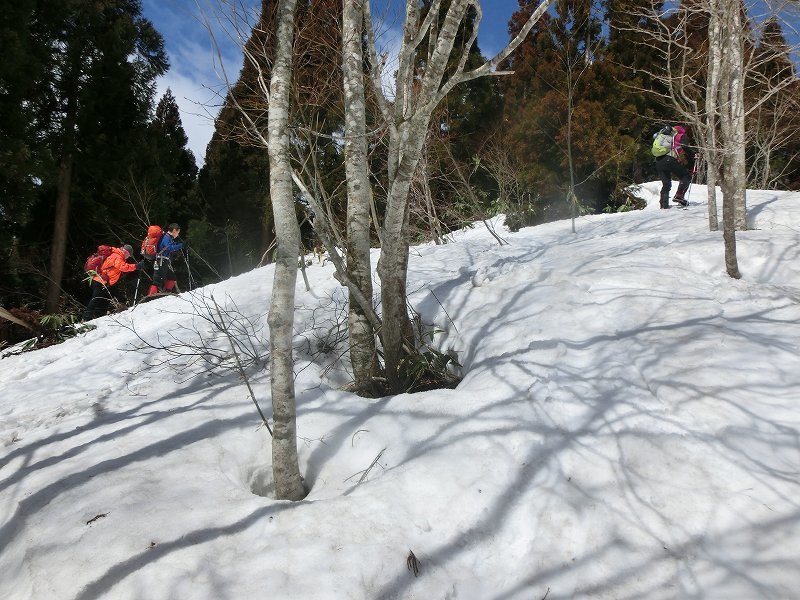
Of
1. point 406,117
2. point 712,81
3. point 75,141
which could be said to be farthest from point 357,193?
point 75,141

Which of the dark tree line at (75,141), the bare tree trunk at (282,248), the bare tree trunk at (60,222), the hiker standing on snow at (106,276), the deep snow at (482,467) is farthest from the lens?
the bare tree trunk at (60,222)

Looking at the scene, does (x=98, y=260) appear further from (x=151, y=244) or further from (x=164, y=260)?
(x=164, y=260)

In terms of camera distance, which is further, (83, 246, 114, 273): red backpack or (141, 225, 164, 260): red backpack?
(141, 225, 164, 260): red backpack

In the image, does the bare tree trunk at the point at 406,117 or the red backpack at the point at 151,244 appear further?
the red backpack at the point at 151,244

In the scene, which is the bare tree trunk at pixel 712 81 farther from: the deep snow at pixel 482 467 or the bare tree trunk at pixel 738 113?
the deep snow at pixel 482 467

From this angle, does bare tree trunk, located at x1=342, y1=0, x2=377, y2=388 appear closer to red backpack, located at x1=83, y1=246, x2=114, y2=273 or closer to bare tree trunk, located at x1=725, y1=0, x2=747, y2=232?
bare tree trunk, located at x1=725, y1=0, x2=747, y2=232

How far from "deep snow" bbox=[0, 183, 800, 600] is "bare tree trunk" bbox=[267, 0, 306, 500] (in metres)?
0.41

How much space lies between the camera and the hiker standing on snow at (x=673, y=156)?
731cm

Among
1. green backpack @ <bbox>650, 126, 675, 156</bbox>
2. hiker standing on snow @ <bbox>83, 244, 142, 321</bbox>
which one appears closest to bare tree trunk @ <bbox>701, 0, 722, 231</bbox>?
green backpack @ <bbox>650, 126, 675, 156</bbox>

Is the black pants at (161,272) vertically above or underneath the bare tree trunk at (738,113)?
underneath

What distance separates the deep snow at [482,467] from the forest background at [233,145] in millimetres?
3588

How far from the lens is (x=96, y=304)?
730 cm

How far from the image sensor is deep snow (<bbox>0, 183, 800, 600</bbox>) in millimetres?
1793

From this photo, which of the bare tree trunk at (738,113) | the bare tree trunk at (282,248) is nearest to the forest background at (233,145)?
the bare tree trunk at (738,113)
